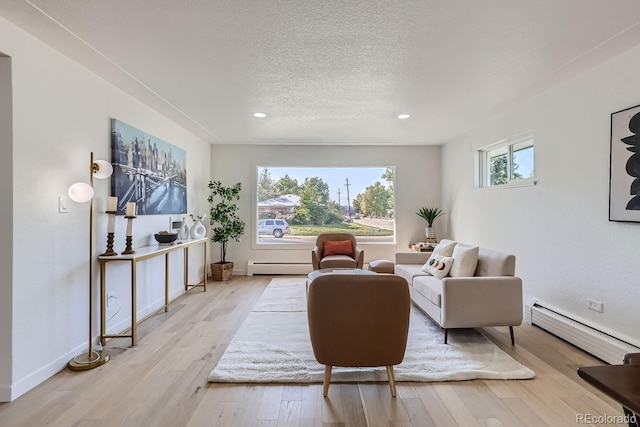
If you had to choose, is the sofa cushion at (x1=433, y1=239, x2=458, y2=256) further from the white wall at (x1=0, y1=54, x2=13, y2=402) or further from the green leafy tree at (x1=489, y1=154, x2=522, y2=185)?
the white wall at (x1=0, y1=54, x2=13, y2=402)

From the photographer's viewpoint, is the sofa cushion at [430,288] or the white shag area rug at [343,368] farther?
the sofa cushion at [430,288]

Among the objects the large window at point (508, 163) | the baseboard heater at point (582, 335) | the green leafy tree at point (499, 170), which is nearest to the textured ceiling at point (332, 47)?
the large window at point (508, 163)

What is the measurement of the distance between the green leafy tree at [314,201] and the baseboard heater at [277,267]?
90 cm

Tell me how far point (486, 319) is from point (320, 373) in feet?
5.34

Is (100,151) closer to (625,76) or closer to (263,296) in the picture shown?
(263,296)

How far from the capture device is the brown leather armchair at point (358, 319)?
2.10 m

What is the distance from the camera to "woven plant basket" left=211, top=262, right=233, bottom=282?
5.68 meters

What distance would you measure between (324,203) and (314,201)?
21cm

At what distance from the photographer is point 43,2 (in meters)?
1.92

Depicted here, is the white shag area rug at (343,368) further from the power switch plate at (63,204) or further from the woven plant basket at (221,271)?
the woven plant basket at (221,271)

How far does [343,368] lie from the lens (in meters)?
2.57

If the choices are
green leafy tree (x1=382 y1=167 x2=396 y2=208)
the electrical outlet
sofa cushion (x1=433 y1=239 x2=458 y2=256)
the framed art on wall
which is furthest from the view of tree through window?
green leafy tree (x1=382 y1=167 x2=396 y2=208)

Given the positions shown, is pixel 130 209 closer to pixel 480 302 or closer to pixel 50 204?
pixel 50 204

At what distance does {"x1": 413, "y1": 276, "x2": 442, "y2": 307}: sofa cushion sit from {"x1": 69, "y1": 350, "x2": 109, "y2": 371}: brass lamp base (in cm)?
299
